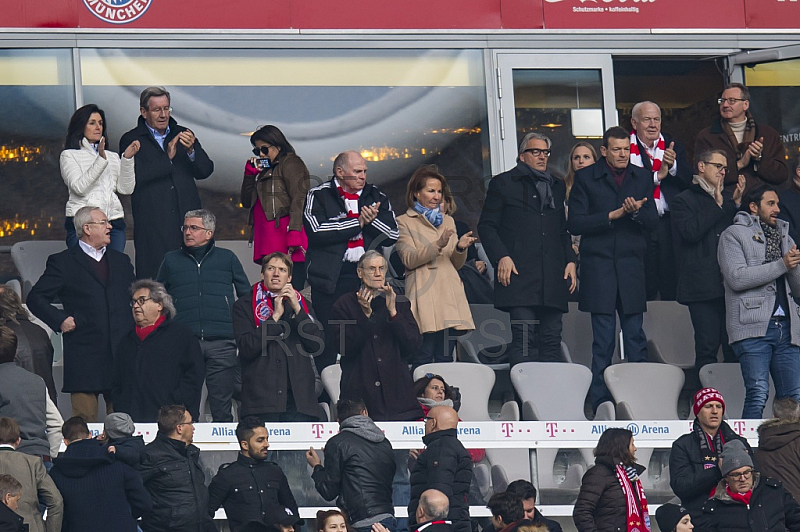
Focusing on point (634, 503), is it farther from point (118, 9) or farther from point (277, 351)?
point (118, 9)

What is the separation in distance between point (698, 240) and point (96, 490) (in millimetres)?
5134

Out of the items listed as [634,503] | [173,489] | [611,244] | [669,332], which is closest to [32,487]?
[173,489]

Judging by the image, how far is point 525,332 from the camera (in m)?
12.0

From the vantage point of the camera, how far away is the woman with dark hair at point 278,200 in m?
12.3

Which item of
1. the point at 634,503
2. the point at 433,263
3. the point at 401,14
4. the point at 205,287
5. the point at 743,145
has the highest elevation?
the point at 401,14

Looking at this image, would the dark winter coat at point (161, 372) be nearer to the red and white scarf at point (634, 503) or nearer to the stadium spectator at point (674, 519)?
the red and white scarf at point (634, 503)

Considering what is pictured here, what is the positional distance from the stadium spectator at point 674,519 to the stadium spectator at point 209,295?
3.04 meters

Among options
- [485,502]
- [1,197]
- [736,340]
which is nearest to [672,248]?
[736,340]

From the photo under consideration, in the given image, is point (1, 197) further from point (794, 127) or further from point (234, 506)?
point (794, 127)

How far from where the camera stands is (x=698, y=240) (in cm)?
1227

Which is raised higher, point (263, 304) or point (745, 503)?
point (263, 304)

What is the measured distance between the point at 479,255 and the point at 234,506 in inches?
185

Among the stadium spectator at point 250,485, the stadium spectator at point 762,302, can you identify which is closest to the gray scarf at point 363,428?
the stadium spectator at point 250,485

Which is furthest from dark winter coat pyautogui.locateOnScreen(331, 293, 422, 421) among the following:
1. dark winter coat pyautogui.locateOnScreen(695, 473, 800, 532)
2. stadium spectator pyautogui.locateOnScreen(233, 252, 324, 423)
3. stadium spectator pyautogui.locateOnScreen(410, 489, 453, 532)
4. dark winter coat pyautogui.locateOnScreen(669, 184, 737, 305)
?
dark winter coat pyautogui.locateOnScreen(669, 184, 737, 305)
